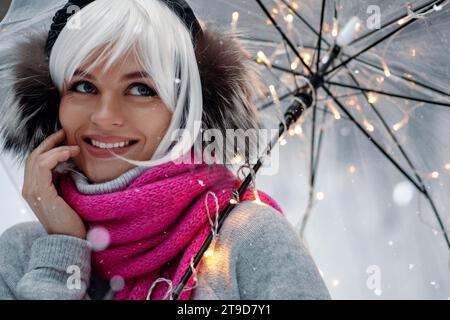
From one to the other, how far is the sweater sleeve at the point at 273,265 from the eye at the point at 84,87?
20.5 inches

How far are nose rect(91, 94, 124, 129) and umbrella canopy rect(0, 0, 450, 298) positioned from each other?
559 millimetres

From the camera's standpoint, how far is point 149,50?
131 cm

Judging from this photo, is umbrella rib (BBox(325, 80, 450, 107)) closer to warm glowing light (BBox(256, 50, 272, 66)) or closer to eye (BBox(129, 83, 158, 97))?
warm glowing light (BBox(256, 50, 272, 66))

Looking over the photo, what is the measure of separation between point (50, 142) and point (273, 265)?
66 centimetres

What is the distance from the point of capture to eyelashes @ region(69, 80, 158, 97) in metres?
1.32

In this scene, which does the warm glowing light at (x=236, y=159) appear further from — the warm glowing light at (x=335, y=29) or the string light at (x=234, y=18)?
the warm glowing light at (x=335, y=29)

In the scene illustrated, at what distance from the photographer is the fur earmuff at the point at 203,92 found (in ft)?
4.66

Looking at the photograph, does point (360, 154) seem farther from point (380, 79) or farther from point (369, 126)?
point (380, 79)

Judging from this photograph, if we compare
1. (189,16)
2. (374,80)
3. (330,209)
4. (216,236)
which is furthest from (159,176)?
(374,80)

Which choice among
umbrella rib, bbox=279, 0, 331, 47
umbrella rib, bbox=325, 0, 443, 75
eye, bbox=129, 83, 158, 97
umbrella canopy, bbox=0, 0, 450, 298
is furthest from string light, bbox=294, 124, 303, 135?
eye, bbox=129, 83, 158, 97

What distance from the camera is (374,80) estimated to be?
1824 mm

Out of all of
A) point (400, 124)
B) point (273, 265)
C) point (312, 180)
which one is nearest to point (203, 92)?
point (273, 265)

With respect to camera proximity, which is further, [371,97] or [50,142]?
[371,97]

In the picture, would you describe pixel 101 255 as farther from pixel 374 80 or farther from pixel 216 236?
pixel 374 80
